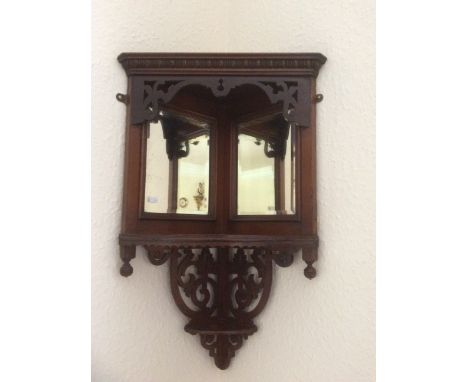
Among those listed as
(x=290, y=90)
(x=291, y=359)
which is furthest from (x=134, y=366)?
(x=290, y=90)

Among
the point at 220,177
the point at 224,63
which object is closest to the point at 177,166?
the point at 220,177

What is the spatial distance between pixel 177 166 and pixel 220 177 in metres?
0.11

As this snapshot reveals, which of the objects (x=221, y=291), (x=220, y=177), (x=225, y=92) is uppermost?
(x=225, y=92)

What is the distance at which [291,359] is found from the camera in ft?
2.76

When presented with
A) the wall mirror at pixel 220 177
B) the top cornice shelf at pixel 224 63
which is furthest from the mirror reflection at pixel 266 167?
the top cornice shelf at pixel 224 63

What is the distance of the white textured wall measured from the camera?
74 centimetres

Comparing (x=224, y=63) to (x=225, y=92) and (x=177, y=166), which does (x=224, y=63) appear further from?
(x=177, y=166)

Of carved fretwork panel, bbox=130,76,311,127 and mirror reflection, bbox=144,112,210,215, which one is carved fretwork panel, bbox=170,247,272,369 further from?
carved fretwork panel, bbox=130,76,311,127

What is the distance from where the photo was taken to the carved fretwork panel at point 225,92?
813 mm

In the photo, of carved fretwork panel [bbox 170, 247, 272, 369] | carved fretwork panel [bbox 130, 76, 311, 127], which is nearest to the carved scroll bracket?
carved fretwork panel [bbox 170, 247, 272, 369]

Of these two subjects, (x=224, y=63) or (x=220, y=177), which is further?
(x=220, y=177)

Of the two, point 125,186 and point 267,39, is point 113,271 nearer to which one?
point 125,186

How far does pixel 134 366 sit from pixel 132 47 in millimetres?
646

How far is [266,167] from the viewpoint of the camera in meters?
0.90
